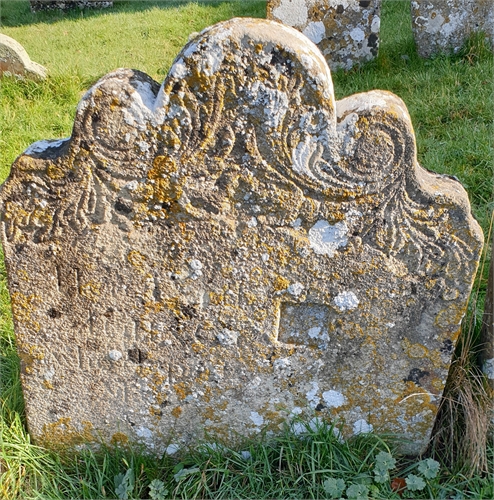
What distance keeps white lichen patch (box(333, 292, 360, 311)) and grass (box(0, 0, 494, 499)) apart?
1.91ft

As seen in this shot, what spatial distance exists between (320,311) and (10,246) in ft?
3.86

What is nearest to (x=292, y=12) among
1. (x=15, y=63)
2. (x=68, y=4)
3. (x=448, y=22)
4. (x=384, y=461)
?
(x=448, y=22)

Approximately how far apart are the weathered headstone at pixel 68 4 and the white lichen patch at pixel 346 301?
8.60 meters

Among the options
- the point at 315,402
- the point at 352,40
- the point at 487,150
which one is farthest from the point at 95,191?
the point at 352,40

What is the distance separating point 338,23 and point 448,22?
1051mm

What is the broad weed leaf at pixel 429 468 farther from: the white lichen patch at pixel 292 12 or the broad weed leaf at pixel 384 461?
the white lichen patch at pixel 292 12

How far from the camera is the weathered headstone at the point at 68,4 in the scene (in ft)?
30.7

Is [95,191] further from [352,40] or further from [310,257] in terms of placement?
[352,40]

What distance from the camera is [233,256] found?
7.07 feet

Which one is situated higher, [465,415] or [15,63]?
[15,63]

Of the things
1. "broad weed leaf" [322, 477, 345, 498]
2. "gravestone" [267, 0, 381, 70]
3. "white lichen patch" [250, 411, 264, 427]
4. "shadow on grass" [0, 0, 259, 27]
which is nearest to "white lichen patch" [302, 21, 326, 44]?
"gravestone" [267, 0, 381, 70]

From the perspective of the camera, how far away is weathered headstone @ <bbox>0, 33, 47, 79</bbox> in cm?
573

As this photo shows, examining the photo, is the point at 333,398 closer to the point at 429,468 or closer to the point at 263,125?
the point at 429,468

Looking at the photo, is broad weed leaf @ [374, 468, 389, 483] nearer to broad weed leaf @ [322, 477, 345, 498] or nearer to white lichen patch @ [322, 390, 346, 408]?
broad weed leaf @ [322, 477, 345, 498]
